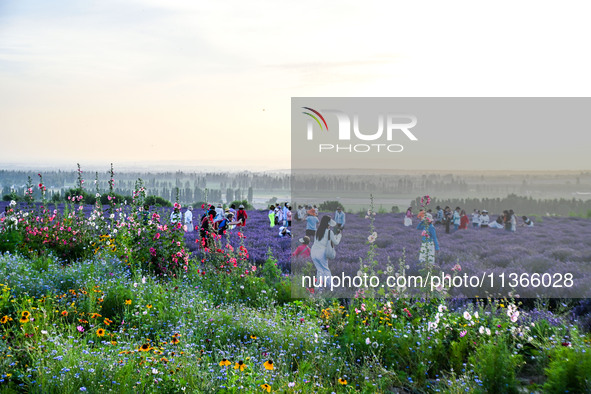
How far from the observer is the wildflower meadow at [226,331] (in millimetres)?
4754

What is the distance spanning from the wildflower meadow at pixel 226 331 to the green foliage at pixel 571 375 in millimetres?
12

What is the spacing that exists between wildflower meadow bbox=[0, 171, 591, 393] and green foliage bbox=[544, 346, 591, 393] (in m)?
0.01

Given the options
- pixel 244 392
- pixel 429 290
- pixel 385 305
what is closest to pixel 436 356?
pixel 385 305

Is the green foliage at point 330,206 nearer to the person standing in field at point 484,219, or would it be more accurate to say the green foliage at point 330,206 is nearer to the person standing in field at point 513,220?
the person standing in field at point 484,219

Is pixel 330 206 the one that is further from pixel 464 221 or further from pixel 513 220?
pixel 513 220

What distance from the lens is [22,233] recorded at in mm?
11734

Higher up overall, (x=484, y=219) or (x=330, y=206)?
(x=330, y=206)

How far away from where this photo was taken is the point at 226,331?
628 cm

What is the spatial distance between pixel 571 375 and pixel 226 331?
154 inches

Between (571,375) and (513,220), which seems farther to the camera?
(513,220)

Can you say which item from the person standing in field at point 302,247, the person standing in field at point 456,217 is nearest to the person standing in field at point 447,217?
the person standing in field at point 456,217

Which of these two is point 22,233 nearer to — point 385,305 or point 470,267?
point 385,305

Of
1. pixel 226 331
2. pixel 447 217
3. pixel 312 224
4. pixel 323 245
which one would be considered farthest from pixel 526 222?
pixel 226 331

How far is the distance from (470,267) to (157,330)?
330 inches
